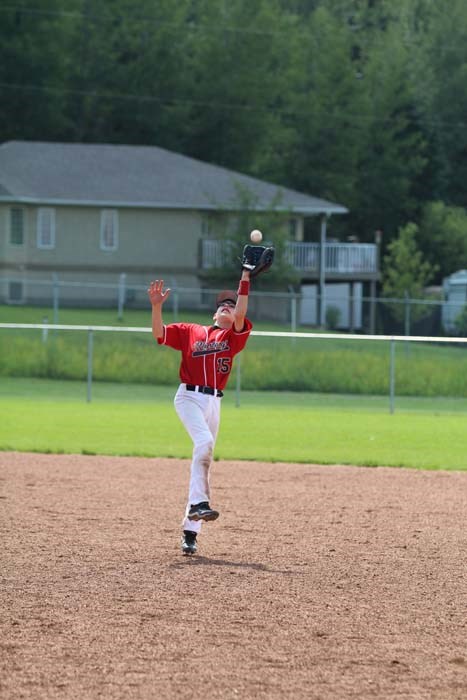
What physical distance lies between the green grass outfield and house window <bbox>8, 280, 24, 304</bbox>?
17.3 meters

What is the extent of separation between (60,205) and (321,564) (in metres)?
38.6

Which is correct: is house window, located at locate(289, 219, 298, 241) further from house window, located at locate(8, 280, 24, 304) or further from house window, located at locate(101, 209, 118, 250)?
house window, located at locate(8, 280, 24, 304)

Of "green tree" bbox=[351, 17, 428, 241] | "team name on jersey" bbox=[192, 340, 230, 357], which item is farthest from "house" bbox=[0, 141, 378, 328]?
"team name on jersey" bbox=[192, 340, 230, 357]

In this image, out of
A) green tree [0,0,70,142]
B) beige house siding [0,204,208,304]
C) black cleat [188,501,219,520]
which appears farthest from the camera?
green tree [0,0,70,142]

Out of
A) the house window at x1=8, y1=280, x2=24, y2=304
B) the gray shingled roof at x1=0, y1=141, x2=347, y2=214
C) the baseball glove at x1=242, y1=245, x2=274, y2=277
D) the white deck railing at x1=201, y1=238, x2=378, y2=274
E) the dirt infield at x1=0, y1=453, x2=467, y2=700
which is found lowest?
the dirt infield at x1=0, y1=453, x2=467, y2=700

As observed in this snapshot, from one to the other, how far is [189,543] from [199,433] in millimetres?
871

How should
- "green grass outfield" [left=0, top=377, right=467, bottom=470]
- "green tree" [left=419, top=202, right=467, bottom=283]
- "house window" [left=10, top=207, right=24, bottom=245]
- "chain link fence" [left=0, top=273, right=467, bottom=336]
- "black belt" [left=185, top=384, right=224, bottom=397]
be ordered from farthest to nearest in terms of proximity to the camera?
"green tree" [left=419, top=202, right=467, bottom=283] < "house window" [left=10, top=207, right=24, bottom=245] < "chain link fence" [left=0, top=273, right=467, bottom=336] < "green grass outfield" [left=0, top=377, right=467, bottom=470] < "black belt" [left=185, top=384, right=224, bottom=397]

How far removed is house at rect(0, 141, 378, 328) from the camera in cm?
4694

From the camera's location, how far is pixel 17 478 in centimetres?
1520

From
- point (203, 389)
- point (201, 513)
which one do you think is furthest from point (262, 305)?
point (201, 513)

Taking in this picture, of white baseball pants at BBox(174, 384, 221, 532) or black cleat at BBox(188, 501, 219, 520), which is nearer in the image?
black cleat at BBox(188, 501, 219, 520)

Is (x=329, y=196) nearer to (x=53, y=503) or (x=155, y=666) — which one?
(x=53, y=503)

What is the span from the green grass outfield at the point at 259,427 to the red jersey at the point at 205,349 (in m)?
7.42

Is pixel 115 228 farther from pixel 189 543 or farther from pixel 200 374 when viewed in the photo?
pixel 189 543
